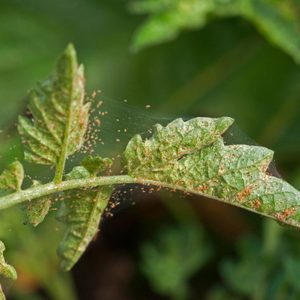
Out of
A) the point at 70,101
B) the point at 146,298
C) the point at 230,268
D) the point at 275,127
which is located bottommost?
the point at 146,298

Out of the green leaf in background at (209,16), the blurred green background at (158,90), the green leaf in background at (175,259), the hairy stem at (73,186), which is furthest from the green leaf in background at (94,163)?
the blurred green background at (158,90)

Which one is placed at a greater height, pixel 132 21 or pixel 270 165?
pixel 132 21

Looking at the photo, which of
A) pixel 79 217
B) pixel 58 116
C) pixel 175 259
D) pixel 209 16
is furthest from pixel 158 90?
pixel 58 116

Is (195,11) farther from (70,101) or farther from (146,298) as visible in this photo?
(70,101)

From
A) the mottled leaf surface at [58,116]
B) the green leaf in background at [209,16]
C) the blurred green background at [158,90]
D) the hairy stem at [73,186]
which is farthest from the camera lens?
the blurred green background at [158,90]

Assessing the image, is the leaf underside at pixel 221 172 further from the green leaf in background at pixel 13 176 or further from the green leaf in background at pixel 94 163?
the green leaf in background at pixel 13 176

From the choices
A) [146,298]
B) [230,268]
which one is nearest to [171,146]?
[230,268]
